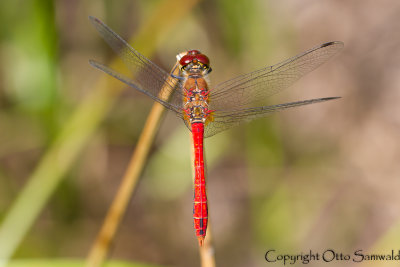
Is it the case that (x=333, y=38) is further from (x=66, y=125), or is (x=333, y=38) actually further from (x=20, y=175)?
(x=20, y=175)

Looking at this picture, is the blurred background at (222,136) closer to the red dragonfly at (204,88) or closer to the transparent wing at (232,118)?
the red dragonfly at (204,88)

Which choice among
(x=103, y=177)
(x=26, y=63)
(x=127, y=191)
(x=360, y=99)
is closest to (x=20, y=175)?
(x=103, y=177)

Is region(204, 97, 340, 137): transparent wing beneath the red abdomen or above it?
above

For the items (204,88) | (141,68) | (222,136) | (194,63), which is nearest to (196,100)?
(204,88)

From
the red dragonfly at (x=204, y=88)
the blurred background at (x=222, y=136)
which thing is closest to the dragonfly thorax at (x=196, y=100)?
the red dragonfly at (x=204, y=88)

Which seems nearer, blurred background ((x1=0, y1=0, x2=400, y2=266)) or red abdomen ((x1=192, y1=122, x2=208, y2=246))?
red abdomen ((x1=192, y1=122, x2=208, y2=246))

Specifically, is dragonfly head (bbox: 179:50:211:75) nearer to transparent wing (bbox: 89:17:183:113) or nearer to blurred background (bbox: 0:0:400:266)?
transparent wing (bbox: 89:17:183:113)

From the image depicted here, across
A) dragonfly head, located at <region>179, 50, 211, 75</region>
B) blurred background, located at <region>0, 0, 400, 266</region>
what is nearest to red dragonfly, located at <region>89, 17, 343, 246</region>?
dragonfly head, located at <region>179, 50, 211, 75</region>
